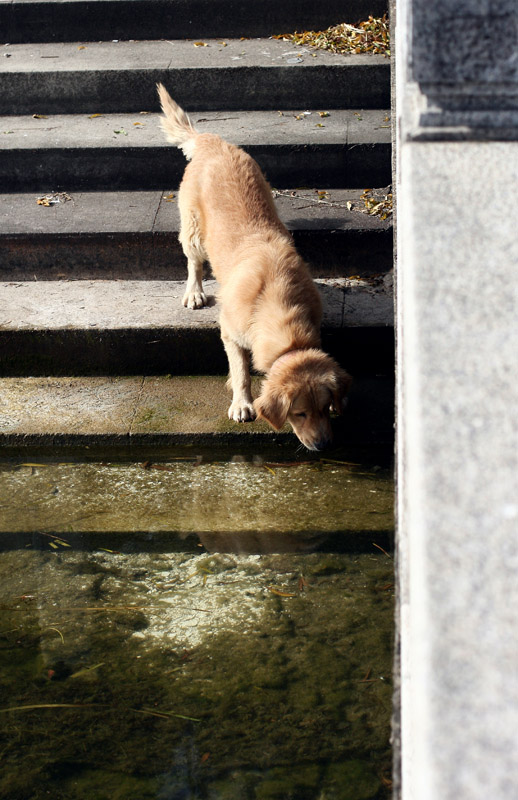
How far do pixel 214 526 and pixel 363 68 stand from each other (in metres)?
4.44

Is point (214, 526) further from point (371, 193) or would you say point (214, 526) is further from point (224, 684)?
point (371, 193)

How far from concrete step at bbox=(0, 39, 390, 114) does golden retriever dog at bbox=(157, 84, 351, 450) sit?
132 cm

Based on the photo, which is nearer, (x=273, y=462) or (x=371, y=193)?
(x=273, y=462)

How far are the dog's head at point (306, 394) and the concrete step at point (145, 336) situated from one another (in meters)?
0.83

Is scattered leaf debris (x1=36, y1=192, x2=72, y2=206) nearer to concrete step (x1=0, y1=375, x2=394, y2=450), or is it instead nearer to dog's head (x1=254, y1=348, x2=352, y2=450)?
concrete step (x1=0, y1=375, x2=394, y2=450)

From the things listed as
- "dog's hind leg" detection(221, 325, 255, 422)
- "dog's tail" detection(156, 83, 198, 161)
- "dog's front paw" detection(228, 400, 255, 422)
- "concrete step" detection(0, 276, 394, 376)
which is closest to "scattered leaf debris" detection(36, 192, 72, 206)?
"dog's tail" detection(156, 83, 198, 161)

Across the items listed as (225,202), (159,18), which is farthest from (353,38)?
(225,202)

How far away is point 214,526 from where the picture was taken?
3.81 metres

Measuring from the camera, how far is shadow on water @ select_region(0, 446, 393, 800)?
8.55 ft

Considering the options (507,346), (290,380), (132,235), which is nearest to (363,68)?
(132,235)

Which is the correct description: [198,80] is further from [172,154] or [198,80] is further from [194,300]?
[194,300]

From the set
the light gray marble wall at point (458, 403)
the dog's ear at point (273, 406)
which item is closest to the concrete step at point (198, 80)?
the dog's ear at point (273, 406)

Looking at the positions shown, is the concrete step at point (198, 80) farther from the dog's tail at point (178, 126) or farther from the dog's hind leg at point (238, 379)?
the dog's hind leg at point (238, 379)

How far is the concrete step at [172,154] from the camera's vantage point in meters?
5.88
